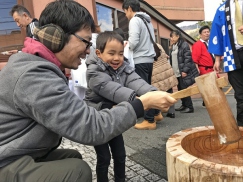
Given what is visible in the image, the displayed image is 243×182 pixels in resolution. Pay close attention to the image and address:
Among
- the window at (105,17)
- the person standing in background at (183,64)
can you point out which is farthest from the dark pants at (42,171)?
the window at (105,17)

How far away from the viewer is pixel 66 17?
1394 millimetres

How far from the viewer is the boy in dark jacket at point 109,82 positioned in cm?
213

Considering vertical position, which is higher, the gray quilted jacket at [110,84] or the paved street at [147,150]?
the gray quilted jacket at [110,84]

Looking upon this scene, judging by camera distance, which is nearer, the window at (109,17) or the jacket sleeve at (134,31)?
the jacket sleeve at (134,31)

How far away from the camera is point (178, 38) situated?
18.0 ft

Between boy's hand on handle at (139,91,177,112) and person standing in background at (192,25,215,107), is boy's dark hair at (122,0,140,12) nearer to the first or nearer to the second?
person standing in background at (192,25,215,107)

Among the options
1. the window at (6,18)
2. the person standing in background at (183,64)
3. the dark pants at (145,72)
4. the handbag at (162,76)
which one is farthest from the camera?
the person standing in background at (183,64)

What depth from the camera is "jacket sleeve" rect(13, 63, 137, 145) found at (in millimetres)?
1202

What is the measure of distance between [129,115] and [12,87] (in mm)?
634

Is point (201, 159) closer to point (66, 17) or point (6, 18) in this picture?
point (66, 17)

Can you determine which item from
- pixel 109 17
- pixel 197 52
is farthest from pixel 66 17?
pixel 109 17

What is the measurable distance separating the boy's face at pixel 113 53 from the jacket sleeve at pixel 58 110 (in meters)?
0.87

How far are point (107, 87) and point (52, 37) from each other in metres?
0.83

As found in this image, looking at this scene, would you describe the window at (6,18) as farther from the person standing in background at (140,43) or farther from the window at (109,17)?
the person standing in background at (140,43)
